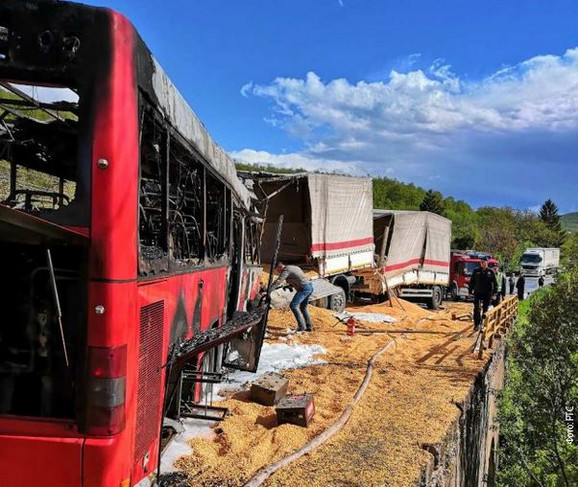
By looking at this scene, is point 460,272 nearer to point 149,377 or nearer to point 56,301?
point 149,377

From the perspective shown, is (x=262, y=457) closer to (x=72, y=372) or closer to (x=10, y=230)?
(x=72, y=372)

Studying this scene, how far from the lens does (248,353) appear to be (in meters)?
6.98

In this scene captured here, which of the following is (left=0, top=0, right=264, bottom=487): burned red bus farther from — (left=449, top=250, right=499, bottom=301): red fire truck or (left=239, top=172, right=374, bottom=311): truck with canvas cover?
(left=449, top=250, right=499, bottom=301): red fire truck

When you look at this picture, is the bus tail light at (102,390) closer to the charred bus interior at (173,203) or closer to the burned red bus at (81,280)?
the burned red bus at (81,280)

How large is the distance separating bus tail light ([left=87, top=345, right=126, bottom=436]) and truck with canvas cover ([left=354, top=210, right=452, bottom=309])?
50.4ft

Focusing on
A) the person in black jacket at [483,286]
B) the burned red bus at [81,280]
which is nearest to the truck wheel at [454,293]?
the person in black jacket at [483,286]

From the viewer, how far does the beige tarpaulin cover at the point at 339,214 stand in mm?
14084

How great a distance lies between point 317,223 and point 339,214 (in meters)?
1.28

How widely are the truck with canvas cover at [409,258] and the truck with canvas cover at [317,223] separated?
2.12 metres

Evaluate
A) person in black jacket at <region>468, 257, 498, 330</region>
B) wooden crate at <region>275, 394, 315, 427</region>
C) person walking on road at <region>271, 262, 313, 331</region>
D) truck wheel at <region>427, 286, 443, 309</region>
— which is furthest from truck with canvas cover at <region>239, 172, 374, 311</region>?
wooden crate at <region>275, 394, 315, 427</region>

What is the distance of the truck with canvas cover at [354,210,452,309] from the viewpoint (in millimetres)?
18422

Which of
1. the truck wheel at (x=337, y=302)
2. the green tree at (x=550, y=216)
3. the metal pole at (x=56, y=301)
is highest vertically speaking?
the green tree at (x=550, y=216)

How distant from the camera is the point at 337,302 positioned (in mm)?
15703

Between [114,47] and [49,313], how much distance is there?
1.50m
